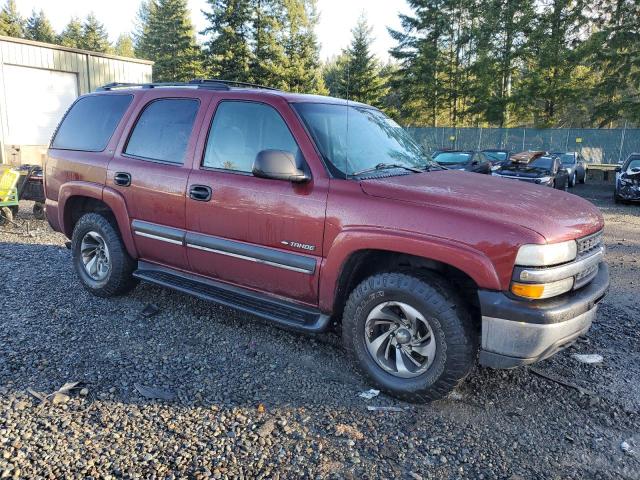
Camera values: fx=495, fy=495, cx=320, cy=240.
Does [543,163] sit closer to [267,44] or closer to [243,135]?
[243,135]

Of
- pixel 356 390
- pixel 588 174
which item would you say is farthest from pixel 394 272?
pixel 588 174

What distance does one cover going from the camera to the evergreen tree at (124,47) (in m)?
65.1

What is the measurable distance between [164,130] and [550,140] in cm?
2809

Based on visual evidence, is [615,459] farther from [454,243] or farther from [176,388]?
[176,388]

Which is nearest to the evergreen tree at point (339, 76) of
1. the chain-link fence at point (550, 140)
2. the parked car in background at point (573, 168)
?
the chain-link fence at point (550, 140)

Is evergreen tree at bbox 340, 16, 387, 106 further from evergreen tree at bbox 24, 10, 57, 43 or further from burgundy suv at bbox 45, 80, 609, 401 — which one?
evergreen tree at bbox 24, 10, 57, 43

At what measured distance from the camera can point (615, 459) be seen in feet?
9.11

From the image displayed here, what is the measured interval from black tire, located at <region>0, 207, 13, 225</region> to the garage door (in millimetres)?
6357

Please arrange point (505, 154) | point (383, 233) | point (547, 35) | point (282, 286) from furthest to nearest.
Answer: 1. point (547, 35)
2. point (505, 154)
3. point (282, 286)
4. point (383, 233)

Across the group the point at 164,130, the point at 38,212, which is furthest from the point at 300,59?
the point at 164,130

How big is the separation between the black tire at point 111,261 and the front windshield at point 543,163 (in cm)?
1364

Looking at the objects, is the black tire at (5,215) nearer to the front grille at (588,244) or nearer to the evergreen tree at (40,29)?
the front grille at (588,244)

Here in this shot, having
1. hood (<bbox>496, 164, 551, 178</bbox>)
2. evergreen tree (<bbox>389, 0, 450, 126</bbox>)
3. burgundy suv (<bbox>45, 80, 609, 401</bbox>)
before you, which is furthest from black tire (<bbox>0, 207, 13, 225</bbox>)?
evergreen tree (<bbox>389, 0, 450, 126</bbox>)

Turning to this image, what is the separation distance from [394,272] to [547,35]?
36.5 metres
